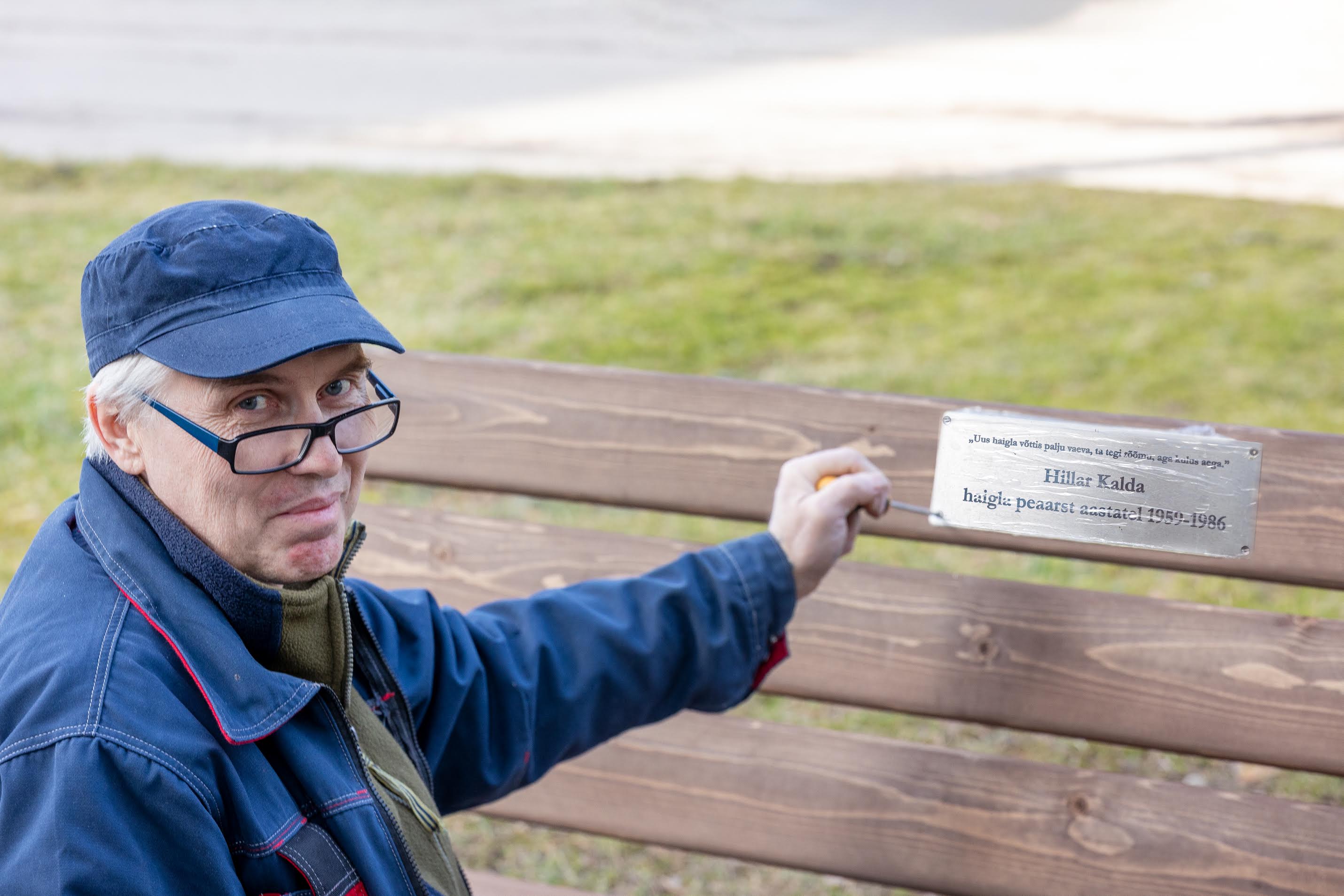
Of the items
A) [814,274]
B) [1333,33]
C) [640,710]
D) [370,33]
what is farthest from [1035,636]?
[370,33]

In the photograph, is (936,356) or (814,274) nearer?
(936,356)

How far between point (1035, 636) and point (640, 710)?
605 millimetres

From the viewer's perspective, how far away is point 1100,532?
1.68 meters

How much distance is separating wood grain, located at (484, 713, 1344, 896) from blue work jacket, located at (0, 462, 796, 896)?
1.22ft

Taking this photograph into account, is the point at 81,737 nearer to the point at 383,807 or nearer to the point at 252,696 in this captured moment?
the point at 252,696

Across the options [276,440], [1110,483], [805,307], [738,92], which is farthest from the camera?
[738,92]

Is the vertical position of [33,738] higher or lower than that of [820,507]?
lower

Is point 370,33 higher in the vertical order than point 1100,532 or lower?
higher

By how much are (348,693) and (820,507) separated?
680 millimetres

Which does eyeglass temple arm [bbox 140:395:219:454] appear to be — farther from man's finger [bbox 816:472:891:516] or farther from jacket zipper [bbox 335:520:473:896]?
man's finger [bbox 816:472:891:516]

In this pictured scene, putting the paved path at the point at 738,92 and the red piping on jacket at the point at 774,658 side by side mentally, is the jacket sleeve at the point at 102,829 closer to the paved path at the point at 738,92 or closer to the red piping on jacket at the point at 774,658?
the red piping on jacket at the point at 774,658

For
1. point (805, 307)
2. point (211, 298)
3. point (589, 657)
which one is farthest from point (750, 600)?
point (805, 307)

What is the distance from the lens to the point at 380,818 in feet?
4.77

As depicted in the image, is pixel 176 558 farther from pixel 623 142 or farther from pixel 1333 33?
pixel 1333 33
